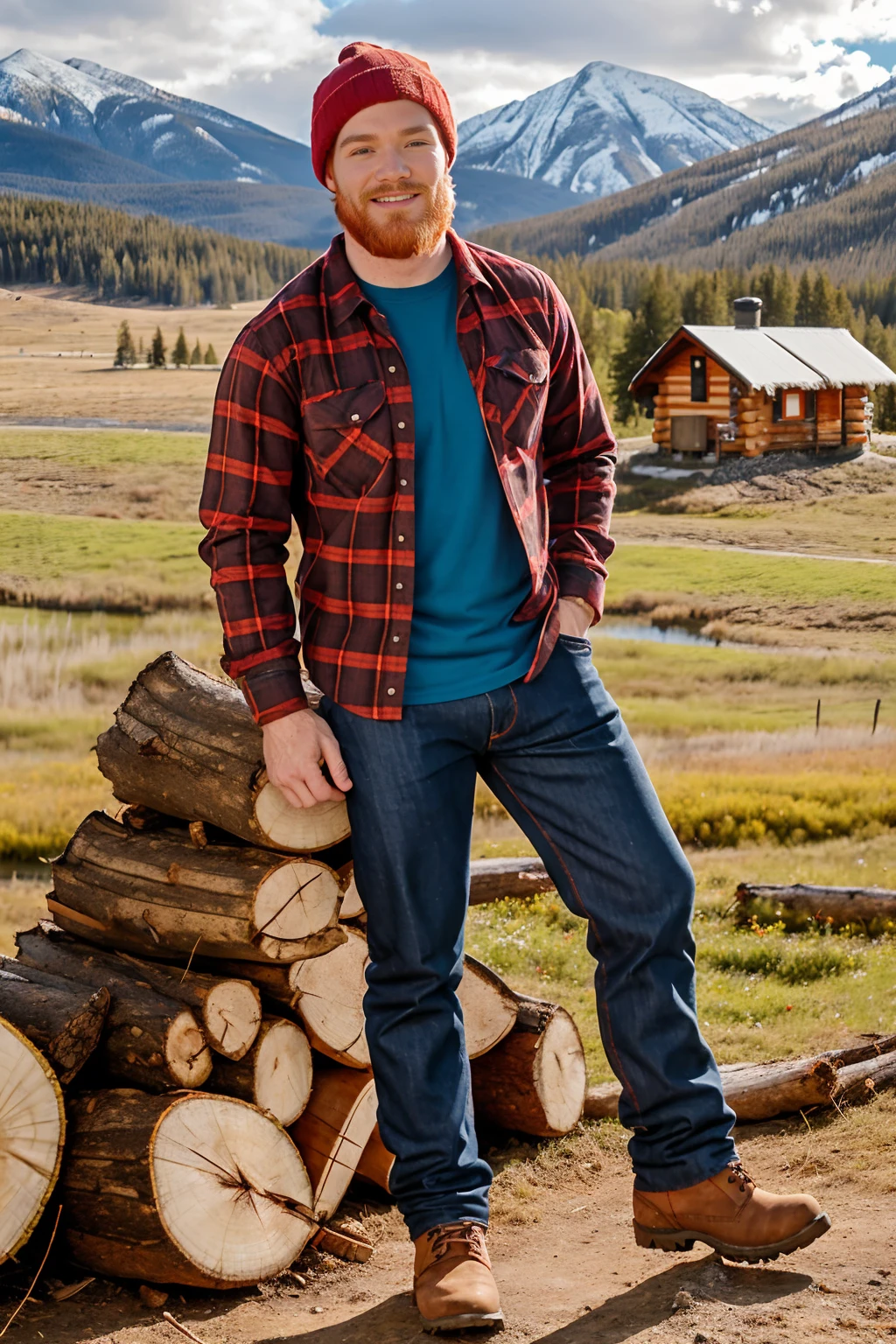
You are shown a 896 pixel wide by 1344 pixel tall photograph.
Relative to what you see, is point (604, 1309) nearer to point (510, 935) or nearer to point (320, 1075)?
point (320, 1075)

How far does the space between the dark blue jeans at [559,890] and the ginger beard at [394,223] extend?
0.82 metres

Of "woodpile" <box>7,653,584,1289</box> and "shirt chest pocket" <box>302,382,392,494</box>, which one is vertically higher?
"shirt chest pocket" <box>302,382,392,494</box>

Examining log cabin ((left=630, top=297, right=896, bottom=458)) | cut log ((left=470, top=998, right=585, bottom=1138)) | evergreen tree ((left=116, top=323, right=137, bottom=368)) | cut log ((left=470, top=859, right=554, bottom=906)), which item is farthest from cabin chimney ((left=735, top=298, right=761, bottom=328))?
cut log ((left=470, top=998, right=585, bottom=1138))

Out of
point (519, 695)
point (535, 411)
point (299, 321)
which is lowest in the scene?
point (519, 695)

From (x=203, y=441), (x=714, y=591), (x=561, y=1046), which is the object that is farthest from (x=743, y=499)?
(x=561, y=1046)

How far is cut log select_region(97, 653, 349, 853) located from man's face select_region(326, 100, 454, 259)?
108 centimetres

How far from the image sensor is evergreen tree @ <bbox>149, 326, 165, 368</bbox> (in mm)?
8281

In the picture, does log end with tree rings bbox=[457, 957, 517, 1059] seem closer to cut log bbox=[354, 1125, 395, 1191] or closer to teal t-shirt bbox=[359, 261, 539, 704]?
cut log bbox=[354, 1125, 395, 1191]

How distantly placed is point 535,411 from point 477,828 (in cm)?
501

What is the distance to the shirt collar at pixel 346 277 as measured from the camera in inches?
87.6

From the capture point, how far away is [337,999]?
3105 millimetres

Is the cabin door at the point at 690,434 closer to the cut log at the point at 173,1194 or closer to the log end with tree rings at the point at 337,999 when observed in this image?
the log end with tree rings at the point at 337,999

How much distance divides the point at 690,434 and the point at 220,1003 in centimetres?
661

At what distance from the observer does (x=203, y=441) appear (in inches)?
317
